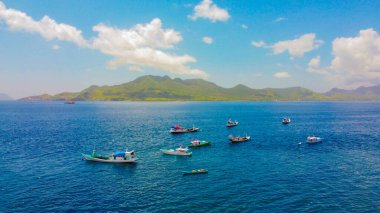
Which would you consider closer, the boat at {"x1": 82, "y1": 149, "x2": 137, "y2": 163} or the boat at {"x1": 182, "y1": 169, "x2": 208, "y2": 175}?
the boat at {"x1": 182, "y1": 169, "x2": 208, "y2": 175}

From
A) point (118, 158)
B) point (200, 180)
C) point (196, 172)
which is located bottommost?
point (200, 180)

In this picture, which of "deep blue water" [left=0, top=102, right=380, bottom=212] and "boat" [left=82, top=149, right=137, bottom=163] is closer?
"deep blue water" [left=0, top=102, right=380, bottom=212]

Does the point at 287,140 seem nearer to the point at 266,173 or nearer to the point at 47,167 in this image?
the point at 266,173

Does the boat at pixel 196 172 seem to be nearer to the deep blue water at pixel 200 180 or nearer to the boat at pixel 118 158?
the deep blue water at pixel 200 180

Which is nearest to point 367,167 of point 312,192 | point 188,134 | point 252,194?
point 312,192

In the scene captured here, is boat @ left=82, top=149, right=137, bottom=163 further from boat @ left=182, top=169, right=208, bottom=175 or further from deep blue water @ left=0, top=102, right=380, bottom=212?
boat @ left=182, top=169, right=208, bottom=175

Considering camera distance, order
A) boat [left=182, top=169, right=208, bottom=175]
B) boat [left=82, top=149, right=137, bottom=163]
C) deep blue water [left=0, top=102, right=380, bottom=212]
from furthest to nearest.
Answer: boat [left=82, top=149, right=137, bottom=163], boat [left=182, top=169, right=208, bottom=175], deep blue water [left=0, top=102, right=380, bottom=212]

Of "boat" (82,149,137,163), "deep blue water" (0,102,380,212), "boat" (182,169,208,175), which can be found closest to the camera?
"deep blue water" (0,102,380,212)

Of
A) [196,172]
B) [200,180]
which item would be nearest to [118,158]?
[196,172]

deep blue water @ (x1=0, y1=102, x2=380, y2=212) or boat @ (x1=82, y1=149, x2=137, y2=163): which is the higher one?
boat @ (x1=82, y1=149, x2=137, y2=163)

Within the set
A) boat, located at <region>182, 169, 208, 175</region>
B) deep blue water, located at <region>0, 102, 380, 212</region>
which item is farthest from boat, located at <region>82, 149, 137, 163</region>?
boat, located at <region>182, 169, 208, 175</region>

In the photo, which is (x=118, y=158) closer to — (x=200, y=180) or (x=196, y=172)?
(x=196, y=172)
